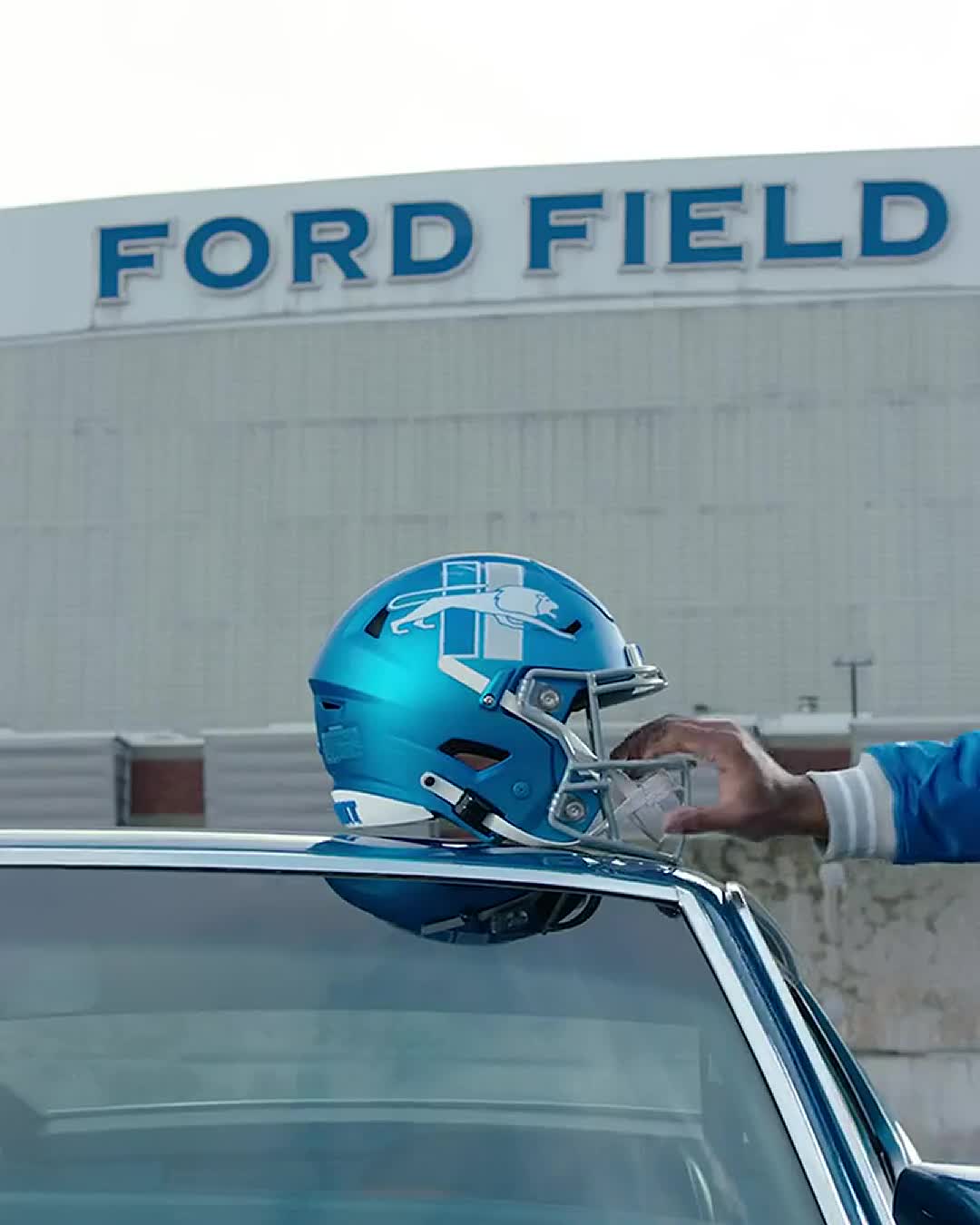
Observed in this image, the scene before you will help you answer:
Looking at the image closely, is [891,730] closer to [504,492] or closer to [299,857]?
[504,492]

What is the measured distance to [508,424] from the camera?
26953 millimetres

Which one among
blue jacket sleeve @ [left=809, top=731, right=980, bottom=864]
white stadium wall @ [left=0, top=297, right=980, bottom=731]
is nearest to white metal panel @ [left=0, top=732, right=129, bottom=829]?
white stadium wall @ [left=0, top=297, right=980, bottom=731]

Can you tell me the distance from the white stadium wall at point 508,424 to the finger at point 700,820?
2356 centimetres

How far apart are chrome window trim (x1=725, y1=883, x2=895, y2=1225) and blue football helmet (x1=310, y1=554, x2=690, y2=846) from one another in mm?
791

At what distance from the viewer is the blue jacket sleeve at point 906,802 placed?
3051 mm

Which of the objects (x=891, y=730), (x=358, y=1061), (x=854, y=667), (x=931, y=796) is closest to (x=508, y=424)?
(x=854, y=667)

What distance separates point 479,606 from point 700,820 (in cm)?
65

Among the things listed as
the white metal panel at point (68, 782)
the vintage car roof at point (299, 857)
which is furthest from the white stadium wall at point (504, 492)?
the vintage car roof at point (299, 857)

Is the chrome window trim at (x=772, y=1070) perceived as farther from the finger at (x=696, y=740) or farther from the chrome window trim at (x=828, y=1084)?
the finger at (x=696, y=740)

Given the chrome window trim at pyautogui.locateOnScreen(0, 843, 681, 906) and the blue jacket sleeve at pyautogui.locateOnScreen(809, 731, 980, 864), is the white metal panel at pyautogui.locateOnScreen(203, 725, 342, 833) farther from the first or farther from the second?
the chrome window trim at pyautogui.locateOnScreen(0, 843, 681, 906)

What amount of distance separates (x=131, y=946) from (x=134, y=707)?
25.9m

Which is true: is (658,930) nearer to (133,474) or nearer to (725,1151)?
(725,1151)

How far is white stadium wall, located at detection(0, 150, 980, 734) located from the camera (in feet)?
86.3

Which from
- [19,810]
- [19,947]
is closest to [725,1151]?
[19,947]
